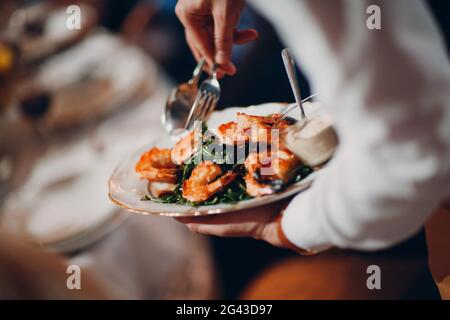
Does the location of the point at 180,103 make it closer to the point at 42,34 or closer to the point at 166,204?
the point at 166,204

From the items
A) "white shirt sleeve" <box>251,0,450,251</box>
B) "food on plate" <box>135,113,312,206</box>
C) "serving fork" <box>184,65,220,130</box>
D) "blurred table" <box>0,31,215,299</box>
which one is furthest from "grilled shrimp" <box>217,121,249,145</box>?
"blurred table" <box>0,31,215,299</box>

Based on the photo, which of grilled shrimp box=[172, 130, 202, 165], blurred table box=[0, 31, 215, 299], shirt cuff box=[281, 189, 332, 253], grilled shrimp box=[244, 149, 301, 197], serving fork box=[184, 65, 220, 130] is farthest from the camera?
blurred table box=[0, 31, 215, 299]

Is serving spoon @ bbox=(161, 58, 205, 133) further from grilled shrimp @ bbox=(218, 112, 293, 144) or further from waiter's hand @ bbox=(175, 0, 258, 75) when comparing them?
grilled shrimp @ bbox=(218, 112, 293, 144)

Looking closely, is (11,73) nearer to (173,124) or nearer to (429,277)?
(173,124)

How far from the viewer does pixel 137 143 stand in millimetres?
1748

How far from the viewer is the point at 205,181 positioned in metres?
0.84

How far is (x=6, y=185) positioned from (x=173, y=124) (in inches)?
37.8

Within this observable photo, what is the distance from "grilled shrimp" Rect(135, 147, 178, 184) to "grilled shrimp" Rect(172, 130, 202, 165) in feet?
0.08

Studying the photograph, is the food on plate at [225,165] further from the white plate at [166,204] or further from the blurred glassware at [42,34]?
the blurred glassware at [42,34]

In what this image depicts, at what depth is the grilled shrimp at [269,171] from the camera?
0.79 m

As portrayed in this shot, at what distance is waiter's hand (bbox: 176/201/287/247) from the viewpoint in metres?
0.86

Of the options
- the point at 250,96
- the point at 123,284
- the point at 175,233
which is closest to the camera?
the point at 123,284

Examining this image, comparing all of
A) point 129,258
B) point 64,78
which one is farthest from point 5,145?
point 129,258

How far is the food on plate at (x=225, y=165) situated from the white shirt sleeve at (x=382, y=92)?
0.24m
